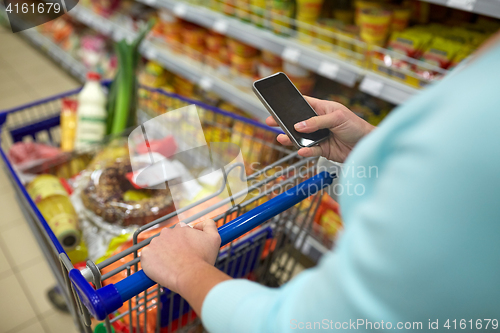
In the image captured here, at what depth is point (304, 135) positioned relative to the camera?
775mm

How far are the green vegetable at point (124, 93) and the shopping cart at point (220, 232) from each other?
8cm

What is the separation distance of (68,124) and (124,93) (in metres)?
0.28

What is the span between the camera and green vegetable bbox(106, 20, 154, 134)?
5.19 feet

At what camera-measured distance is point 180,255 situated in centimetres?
54

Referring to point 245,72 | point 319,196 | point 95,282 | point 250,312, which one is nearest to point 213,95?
point 245,72

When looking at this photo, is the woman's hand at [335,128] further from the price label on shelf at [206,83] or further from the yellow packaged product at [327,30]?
the price label on shelf at [206,83]

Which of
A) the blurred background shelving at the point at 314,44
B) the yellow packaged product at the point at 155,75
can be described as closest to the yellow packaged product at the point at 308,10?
the blurred background shelving at the point at 314,44

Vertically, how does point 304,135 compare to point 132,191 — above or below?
above

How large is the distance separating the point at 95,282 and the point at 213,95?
6.66ft

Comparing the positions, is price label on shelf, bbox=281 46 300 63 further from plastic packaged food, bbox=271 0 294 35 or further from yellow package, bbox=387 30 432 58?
yellow package, bbox=387 30 432 58

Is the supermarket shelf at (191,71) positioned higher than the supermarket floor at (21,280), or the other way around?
the supermarket shelf at (191,71)

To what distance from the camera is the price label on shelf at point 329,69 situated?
1510 mm

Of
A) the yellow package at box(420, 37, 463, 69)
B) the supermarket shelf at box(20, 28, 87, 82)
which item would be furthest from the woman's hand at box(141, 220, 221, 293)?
the supermarket shelf at box(20, 28, 87, 82)

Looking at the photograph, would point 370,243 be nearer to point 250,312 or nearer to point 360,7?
point 250,312
